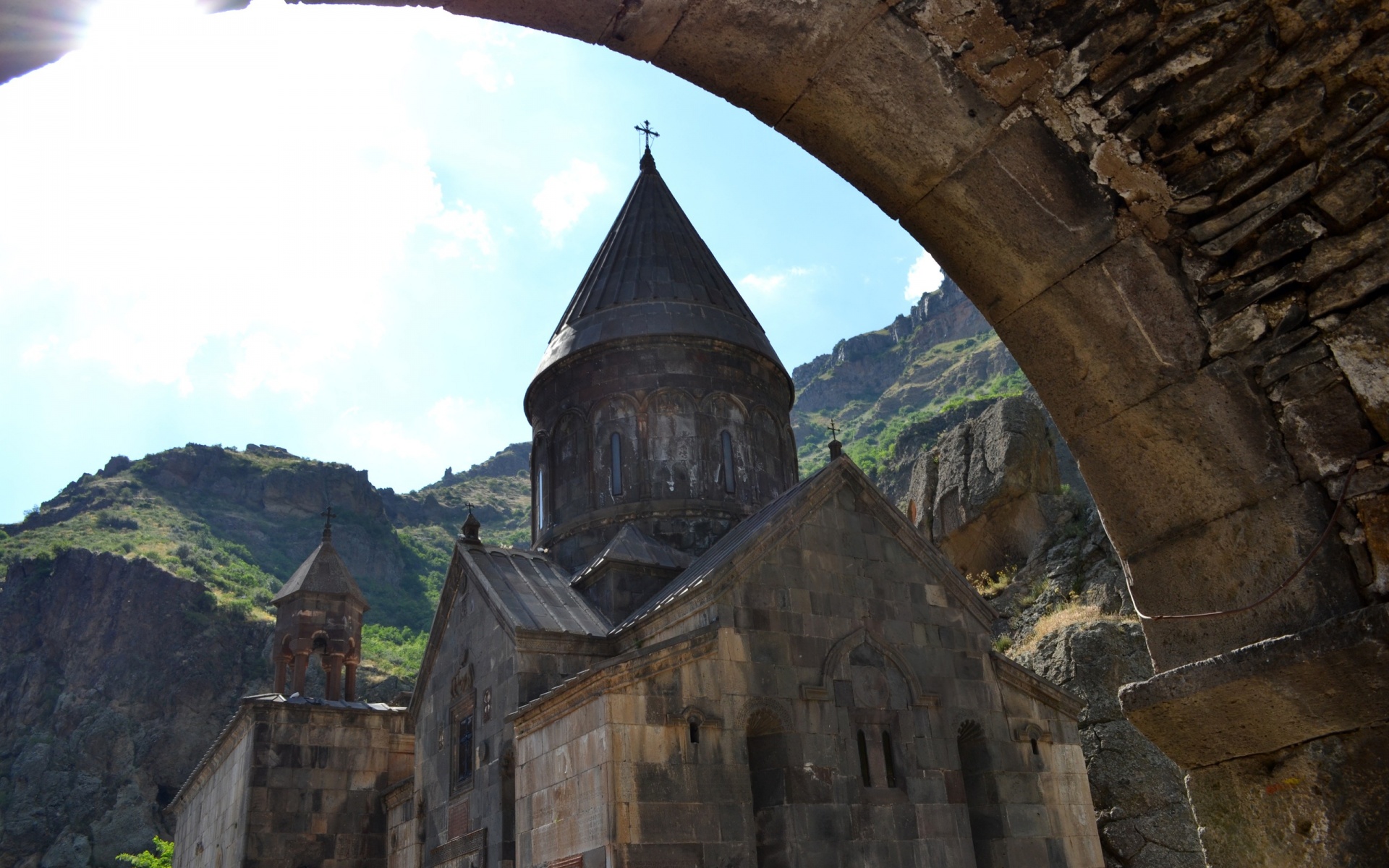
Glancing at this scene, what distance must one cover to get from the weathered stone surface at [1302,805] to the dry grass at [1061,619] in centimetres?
1138

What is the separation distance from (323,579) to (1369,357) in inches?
536

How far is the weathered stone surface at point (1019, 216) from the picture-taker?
265 cm

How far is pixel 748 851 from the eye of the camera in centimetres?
701

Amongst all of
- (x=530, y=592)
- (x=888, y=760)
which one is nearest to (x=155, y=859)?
(x=530, y=592)

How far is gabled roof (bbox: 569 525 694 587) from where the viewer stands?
1046 centimetres

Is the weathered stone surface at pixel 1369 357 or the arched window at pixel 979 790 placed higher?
the weathered stone surface at pixel 1369 357

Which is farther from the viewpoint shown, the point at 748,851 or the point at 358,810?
the point at 358,810

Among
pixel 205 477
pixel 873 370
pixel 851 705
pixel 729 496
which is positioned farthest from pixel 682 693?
pixel 873 370

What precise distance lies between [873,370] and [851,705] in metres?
68.0

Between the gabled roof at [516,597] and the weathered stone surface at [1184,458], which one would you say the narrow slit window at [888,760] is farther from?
the weathered stone surface at [1184,458]

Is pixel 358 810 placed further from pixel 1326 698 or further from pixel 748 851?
pixel 1326 698

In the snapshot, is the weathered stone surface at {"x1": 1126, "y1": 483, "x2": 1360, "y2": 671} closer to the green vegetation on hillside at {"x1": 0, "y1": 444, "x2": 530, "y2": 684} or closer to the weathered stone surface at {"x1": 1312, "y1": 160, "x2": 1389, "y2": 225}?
the weathered stone surface at {"x1": 1312, "y1": 160, "x2": 1389, "y2": 225}

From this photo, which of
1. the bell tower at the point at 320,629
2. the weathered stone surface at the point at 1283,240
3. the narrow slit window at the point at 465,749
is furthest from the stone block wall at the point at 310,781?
the weathered stone surface at the point at 1283,240

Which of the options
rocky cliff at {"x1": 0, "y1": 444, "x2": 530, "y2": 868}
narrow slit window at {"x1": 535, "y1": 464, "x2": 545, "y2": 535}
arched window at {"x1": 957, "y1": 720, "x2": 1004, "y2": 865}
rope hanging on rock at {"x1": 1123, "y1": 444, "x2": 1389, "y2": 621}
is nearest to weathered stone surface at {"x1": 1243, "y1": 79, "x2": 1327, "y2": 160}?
rope hanging on rock at {"x1": 1123, "y1": 444, "x2": 1389, "y2": 621}
